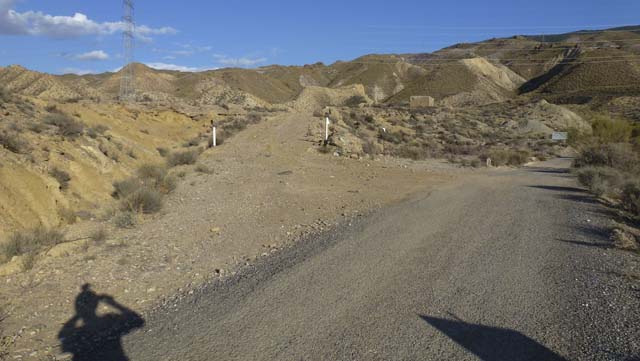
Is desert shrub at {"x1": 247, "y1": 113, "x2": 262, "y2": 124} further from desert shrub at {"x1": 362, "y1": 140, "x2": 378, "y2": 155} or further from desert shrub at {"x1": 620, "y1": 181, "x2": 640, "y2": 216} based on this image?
desert shrub at {"x1": 620, "y1": 181, "x2": 640, "y2": 216}

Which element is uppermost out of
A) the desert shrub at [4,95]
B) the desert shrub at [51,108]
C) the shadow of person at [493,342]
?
the desert shrub at [4,95]

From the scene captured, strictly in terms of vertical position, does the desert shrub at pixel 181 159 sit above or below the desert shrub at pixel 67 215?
above

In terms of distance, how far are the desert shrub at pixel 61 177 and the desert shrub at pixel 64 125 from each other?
4.52m

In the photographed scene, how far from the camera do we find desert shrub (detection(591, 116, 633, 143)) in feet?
92.6

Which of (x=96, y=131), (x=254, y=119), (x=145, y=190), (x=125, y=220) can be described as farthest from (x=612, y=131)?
(x=125, y=220)

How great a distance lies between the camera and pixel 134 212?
12.3 metres

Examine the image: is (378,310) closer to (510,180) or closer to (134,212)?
(134,212)

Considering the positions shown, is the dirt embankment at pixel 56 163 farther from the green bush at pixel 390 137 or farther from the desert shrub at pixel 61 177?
the green bush at pixel 390 137

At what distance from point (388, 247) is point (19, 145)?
34.9 feet

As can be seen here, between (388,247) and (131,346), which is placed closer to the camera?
(131,346)

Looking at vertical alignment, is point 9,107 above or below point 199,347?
above

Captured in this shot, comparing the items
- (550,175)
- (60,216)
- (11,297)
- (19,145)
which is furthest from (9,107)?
(550,175)

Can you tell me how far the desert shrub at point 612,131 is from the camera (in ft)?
92.6

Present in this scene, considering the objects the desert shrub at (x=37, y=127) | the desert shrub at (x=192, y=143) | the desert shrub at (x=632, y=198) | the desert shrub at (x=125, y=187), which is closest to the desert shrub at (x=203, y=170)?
the desert shrub at (x=125, y=187)
